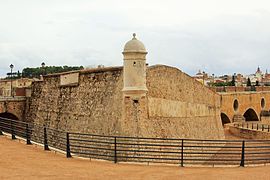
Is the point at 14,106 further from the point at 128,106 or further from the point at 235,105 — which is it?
the point at 235,105

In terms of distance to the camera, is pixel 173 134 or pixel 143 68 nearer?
pixel 143 68

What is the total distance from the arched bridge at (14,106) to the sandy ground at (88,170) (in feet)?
66.5

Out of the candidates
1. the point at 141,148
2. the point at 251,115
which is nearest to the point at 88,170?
the point at 141,148

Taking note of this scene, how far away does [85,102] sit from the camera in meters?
21.9

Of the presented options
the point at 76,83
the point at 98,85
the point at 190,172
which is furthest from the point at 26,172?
the point at 76,83

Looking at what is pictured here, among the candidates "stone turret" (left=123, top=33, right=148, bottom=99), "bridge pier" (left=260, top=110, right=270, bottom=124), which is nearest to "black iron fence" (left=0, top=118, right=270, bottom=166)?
"stone turret" (left=123, top=33, right=148, bottom=99)

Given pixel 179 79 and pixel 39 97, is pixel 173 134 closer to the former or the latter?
pixel 179 79

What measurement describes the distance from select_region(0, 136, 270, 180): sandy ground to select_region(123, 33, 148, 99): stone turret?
5.57 meters

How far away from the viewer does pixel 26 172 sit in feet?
31.3

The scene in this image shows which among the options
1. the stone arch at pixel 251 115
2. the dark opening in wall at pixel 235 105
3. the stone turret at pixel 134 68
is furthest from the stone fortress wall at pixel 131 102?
the stone arch at pixel 251 115

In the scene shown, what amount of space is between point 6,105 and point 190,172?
79.4 feet

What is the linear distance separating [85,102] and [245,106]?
34077 millimetres


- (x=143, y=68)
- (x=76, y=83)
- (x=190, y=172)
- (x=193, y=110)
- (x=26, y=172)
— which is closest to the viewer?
(x=26, y=172)

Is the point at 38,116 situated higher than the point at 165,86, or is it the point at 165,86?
the point at 165,86
